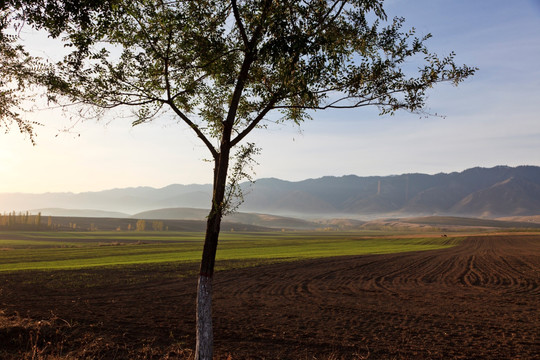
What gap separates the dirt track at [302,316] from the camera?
13.9 metres

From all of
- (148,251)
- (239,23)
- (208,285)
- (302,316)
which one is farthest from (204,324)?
(148,251)

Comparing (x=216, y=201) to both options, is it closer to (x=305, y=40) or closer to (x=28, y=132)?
(x=305, y=40)

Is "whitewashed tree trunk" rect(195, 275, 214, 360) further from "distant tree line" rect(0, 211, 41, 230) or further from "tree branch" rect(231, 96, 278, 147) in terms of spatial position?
"distant tree line" rect(0, 211, 41, 230)

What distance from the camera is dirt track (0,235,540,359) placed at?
1394cm

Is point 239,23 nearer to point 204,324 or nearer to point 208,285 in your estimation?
point 208,285

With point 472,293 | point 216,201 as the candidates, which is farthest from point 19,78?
point 472,293

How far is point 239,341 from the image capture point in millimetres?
14781

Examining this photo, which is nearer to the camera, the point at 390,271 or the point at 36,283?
the point at 36,283

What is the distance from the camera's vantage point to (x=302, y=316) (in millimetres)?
19219

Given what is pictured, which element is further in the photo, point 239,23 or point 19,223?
point 19,223

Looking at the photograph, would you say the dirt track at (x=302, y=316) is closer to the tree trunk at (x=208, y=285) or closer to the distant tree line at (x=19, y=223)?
the tree trunk at (x=208, y=285)

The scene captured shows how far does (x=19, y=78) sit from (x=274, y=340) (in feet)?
44.0

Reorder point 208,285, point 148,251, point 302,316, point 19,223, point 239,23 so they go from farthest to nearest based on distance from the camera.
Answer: point 19,223 < point 148,251 < point 302,316 < point 239,23 < point 208,285

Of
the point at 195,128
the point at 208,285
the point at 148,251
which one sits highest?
the point at 195,128
